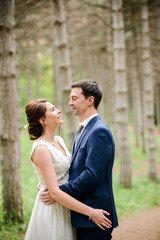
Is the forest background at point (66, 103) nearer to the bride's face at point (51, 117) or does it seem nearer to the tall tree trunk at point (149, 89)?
the tall tree trunk at point (149, 89)

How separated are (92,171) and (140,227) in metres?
3.96

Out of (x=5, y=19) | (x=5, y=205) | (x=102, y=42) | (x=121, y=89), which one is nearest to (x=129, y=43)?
(x=102, y=42)

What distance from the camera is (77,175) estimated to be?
2.78 meters

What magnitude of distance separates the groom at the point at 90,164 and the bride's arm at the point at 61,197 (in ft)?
0.23

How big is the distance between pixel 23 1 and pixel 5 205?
20.4 ft

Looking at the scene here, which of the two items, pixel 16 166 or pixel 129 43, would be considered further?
pixel 129 43

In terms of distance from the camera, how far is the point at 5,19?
Result: 4.49 metres

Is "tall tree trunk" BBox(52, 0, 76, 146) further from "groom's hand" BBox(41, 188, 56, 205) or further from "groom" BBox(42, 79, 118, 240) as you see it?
"groom's hand" BBox(41, 188, 56, 205)

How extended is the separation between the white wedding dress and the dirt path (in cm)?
263

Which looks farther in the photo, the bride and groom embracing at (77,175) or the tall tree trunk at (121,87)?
the tall tree trunk at (121,87)

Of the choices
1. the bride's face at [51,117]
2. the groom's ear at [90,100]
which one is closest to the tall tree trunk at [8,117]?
the bride's face at [51,117]

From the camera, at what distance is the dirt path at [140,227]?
5204 mm

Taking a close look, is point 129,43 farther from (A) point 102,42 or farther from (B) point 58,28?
(B) point 58,28

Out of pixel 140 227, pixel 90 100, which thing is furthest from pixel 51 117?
pixel 140 227
